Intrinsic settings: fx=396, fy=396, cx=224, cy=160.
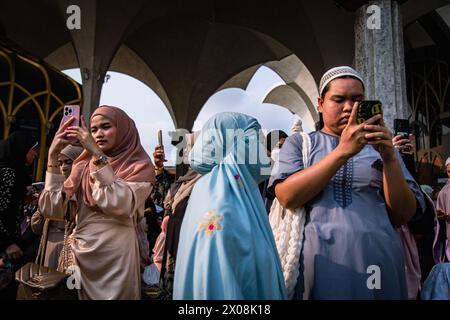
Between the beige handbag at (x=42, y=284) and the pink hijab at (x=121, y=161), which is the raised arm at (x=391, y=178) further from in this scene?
the beige handbag at (x=42, y=284)

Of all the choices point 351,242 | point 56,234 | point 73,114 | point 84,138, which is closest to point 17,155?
point 56,234

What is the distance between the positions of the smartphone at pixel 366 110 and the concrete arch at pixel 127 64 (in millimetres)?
14404

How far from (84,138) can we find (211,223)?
107cm

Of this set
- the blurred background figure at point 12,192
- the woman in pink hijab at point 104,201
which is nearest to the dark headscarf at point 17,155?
the blurred background figure at point 12,192

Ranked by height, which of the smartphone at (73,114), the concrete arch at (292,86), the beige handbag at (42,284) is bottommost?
the beige handbag at (42,284)

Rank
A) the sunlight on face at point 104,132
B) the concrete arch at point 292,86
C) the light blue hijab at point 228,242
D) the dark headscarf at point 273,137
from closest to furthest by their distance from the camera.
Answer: the light blue hijab at point 228,242, the sunlight on face at point 104,132, the dark headscarf at point 273,137, the concrete arch at point 292,86

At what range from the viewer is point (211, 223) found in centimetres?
152

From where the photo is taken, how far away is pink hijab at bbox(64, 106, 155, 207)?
237cm

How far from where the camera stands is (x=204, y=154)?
180 centimetres

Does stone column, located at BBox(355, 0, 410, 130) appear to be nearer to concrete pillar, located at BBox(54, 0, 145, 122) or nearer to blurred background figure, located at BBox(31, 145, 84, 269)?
blurred background figure, located at BBox(31, 145, 84, 269)

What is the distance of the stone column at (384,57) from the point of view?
20.8 ft

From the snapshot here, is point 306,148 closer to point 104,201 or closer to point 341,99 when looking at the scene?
point 341,99

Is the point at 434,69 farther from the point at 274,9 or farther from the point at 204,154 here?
the point at 204,154

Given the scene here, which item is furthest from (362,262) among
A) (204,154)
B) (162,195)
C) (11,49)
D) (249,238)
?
(11,49)
